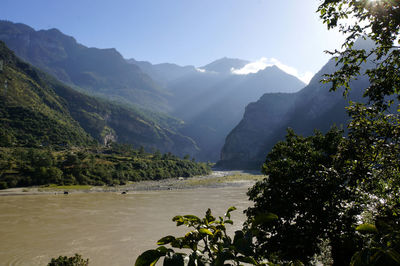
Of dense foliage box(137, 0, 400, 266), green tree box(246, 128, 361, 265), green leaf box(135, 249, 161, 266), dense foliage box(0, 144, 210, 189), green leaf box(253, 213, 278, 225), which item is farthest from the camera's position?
dense foliage box(0, 144, 210, 189)

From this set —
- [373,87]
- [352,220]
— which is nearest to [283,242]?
[352,220]

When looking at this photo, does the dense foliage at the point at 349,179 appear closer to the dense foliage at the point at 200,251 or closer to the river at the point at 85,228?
the dense foliage at the point at 200,251

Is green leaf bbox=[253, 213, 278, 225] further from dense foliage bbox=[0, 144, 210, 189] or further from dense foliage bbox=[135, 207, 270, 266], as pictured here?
dense foliage bbox=[0, 144, 210, 189]

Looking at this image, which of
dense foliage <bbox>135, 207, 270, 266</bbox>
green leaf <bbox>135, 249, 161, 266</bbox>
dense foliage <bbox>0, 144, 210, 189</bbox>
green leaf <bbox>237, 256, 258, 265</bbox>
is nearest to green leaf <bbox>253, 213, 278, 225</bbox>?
dense foliage <bbox>135, 207, 270, 266</bbox>

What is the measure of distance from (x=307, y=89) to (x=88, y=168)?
172 m

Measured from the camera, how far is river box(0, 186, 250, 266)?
22062 mm

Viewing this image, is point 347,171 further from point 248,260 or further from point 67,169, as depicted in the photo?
point 67,169

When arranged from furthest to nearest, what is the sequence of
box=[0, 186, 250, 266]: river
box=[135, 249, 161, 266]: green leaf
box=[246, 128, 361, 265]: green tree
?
box=[0, 186, 250, 266]: river → box=[246, 128, 361, 265]: green tree → box=[135, 249, 161, 266]: green leaf

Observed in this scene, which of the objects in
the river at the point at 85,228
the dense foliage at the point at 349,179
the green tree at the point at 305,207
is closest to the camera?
the dense foliage at the point at 349,179

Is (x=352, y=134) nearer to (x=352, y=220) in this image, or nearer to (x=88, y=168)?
(x=352, y=220)

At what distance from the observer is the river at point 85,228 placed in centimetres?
2206

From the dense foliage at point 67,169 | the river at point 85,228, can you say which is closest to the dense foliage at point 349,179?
the river at point 85,228

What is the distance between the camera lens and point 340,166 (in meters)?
5.50

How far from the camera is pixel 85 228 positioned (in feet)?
100
